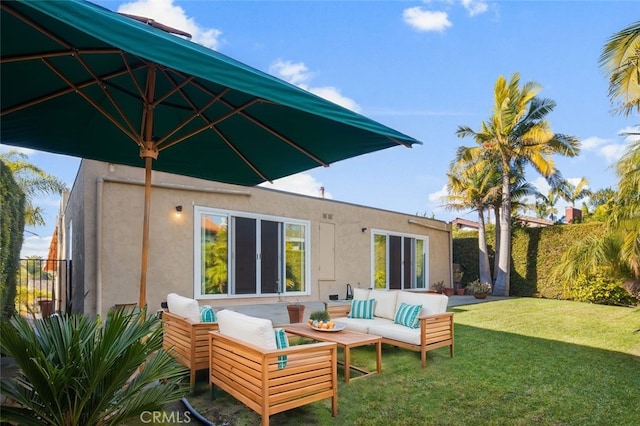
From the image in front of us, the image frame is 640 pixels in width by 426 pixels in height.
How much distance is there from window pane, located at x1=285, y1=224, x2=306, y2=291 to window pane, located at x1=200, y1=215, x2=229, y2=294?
1900 millimetres

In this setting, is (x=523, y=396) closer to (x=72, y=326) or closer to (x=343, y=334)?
(x=343, y=334)

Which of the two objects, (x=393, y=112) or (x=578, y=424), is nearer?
(x=578, y=424)

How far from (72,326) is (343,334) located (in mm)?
3612

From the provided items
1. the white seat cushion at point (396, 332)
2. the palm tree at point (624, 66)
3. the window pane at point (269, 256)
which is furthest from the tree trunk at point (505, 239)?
the white seat cushion at point (396, 332)

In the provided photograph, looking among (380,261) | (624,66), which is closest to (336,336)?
(624,66)

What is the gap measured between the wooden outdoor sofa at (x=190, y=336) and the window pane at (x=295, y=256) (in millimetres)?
5866

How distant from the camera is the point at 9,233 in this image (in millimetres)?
4316

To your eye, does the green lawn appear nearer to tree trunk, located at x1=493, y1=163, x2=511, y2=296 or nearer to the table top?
the table top

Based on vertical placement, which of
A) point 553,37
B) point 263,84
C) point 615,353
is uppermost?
point 553,37

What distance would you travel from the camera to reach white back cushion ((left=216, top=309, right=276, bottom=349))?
11.3 ft

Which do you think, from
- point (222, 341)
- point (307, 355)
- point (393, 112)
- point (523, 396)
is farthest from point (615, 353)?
point (393, 112)

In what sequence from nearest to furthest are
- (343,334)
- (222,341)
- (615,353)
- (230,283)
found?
(222,341)
(343,334)
(615,353)
(230,283)

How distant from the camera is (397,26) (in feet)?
26.9

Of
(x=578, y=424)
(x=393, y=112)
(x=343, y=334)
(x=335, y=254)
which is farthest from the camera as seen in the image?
(x=393, y=112)
